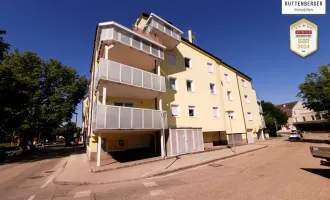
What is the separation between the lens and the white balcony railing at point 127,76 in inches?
467

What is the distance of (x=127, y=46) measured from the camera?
13.6 metres

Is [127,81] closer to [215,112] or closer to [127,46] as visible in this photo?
[127,46]

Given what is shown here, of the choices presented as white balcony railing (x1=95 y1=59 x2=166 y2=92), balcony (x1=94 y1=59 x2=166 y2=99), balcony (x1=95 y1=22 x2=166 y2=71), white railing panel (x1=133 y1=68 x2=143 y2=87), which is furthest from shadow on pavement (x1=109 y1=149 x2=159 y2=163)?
balcony (x1=95 y1=22 x2=166 y2=71)

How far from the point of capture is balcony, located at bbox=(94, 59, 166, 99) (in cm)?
1190

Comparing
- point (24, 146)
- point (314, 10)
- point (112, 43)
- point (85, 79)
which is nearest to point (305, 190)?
point (314, 10)

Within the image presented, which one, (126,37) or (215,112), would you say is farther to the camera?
(215,112)

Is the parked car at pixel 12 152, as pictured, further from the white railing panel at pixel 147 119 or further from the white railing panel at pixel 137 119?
the white railing panel at pixel 147 119

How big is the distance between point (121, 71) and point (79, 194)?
8.43 meters

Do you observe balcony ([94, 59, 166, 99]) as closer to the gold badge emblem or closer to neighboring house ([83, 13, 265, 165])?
neighboring house ([83, 13, 265, 165])

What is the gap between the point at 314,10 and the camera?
9.24 metres

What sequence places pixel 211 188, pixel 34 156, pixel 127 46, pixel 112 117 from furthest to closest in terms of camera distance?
1. pixel 34 156
2. pixel 127 46
3. pixel 112 117
4. pixel 211 188

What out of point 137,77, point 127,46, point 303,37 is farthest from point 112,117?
point 303,37

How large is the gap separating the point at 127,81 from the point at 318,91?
1007 inches

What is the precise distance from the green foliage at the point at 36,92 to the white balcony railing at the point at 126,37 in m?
13.9
